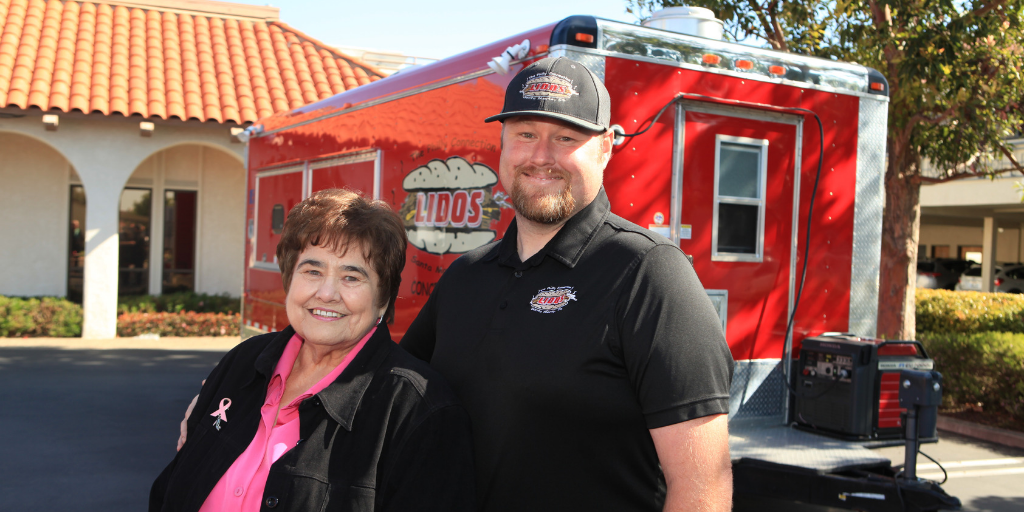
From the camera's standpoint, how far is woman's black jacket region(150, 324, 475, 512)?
6.21ft

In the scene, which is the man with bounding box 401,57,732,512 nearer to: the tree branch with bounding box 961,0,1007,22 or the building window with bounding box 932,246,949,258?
the tree branch with bounding box 961,0,1007,22

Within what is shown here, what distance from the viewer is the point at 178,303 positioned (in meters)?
14.2

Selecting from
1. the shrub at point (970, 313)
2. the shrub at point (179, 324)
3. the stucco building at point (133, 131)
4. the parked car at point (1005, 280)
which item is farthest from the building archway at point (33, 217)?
the parked car at point (1005, 280)

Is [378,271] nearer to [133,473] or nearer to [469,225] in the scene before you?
[469,225]

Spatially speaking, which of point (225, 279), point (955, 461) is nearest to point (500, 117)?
point (955, 461)

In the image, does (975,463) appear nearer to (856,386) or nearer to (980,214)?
(856,386)

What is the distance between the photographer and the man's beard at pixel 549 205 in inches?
80.9

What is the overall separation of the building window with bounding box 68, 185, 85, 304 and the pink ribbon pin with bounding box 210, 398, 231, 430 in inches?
559

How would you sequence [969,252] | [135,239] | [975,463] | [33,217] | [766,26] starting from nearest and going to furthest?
1. [975,463]
2. [766,26]
3. [33,217]
4. [135,239]
5. [969,252]

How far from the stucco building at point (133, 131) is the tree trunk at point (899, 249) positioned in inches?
359

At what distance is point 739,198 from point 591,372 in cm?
313

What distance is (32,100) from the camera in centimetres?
1202

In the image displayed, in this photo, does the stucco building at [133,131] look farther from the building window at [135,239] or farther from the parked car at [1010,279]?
the parked car at [1010,279]

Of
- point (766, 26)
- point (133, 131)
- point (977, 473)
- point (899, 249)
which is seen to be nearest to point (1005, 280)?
point (899, 249)
